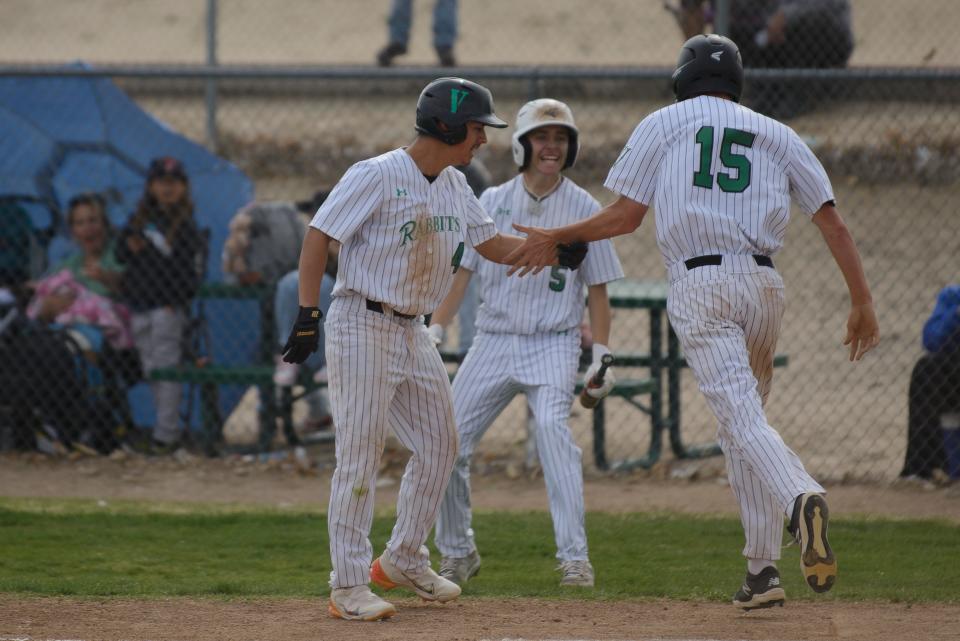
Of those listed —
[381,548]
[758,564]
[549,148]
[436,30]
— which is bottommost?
[381,548]

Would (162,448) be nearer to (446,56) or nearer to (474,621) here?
(474,621)

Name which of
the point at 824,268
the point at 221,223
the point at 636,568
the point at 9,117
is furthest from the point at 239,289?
the point at 824,268

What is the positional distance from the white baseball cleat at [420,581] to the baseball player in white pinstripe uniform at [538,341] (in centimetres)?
61

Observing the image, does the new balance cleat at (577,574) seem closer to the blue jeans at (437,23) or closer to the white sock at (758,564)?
the white sock at (758,564)

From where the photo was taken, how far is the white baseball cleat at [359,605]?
16.3 ft

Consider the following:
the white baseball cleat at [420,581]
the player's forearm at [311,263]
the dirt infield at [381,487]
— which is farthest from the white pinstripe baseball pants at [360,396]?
the dirt infield at [381,487]

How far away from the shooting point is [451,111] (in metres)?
4.99

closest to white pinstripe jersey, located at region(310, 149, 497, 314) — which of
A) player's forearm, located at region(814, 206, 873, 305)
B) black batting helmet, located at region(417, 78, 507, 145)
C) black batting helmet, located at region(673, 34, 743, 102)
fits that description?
black batting helmet, located at region(417, 78, 507, 145)

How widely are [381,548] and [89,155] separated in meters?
4.32

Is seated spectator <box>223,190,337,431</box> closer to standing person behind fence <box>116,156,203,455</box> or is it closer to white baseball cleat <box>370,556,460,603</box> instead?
standing person behind fence <box>116,156,203,455</box>

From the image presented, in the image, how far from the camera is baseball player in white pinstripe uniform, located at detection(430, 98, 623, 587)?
5879 mm

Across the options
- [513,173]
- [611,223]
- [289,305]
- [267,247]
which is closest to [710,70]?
[611,223]

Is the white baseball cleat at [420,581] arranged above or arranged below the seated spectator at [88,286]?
below

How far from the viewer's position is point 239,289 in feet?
29.5
